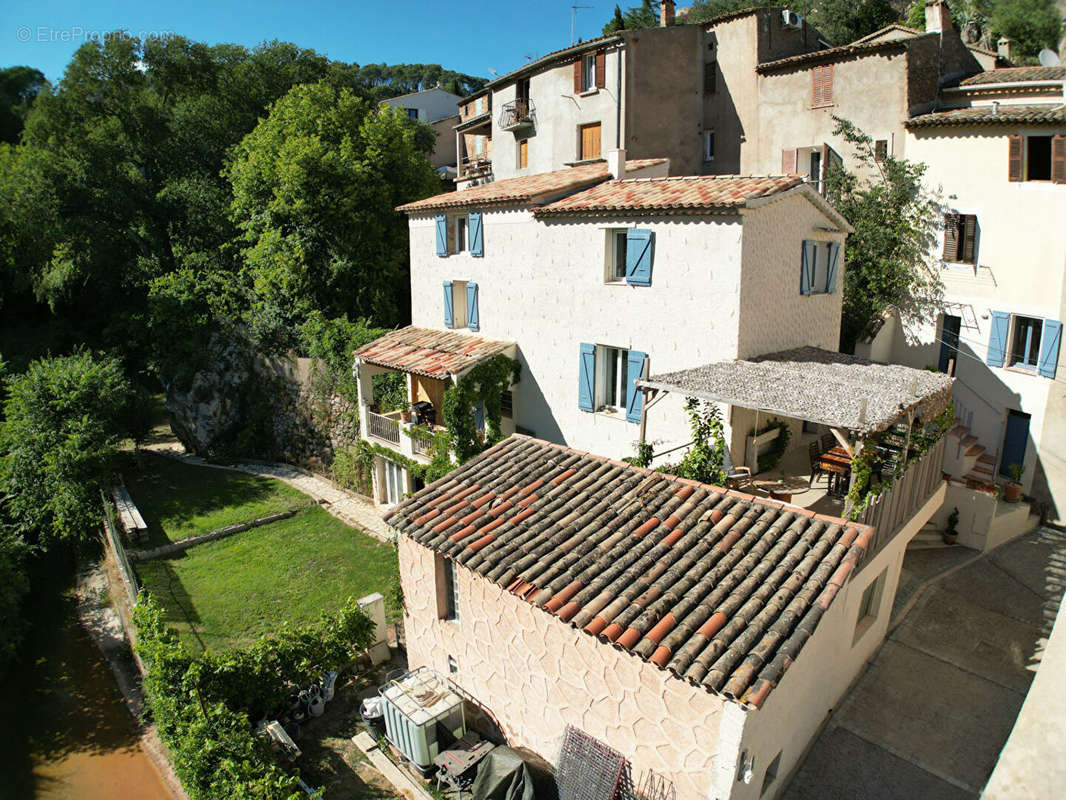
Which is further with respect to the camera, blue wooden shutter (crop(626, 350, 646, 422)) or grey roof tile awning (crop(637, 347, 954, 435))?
blue wooden shutter (crop(626, 350, 646, 422))

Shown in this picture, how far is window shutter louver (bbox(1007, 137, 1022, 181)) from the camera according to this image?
62.2 feet

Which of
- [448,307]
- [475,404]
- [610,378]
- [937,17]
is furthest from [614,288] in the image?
[937,17]

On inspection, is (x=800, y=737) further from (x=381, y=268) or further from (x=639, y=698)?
(x=381, y=268)

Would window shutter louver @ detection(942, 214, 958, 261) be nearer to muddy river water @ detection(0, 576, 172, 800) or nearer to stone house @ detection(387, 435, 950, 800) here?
stone house @ detection(387, 435, 950, 800)

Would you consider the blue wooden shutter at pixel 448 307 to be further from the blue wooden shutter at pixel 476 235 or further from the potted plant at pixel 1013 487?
the potted plant at pixel 1013 487

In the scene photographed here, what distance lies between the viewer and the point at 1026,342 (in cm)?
1944

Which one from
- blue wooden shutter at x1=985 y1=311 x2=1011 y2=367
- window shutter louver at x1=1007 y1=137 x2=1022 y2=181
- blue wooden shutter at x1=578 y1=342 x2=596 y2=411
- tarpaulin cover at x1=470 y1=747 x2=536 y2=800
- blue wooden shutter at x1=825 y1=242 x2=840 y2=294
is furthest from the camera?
blue wooden shutter at x1=985 y1=311 x2=1011 y2=367

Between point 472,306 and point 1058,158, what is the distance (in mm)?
17167

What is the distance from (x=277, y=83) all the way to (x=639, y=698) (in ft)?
140

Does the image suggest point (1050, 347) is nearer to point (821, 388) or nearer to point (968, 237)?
point (968, 237)

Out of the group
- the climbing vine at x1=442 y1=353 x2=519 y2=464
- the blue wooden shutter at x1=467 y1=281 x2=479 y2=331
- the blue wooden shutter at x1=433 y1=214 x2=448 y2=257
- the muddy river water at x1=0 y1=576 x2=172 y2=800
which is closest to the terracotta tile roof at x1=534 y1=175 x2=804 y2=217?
the blue wooden shutter at x1=467 y1=281 x2=479 y2=331

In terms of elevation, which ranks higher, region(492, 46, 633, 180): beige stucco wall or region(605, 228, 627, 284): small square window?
region(492, 46, 633, 180): beige stucco wall

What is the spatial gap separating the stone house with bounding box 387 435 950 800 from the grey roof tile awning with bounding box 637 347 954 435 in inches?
81.7

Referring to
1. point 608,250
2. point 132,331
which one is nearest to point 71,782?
point 608,250
